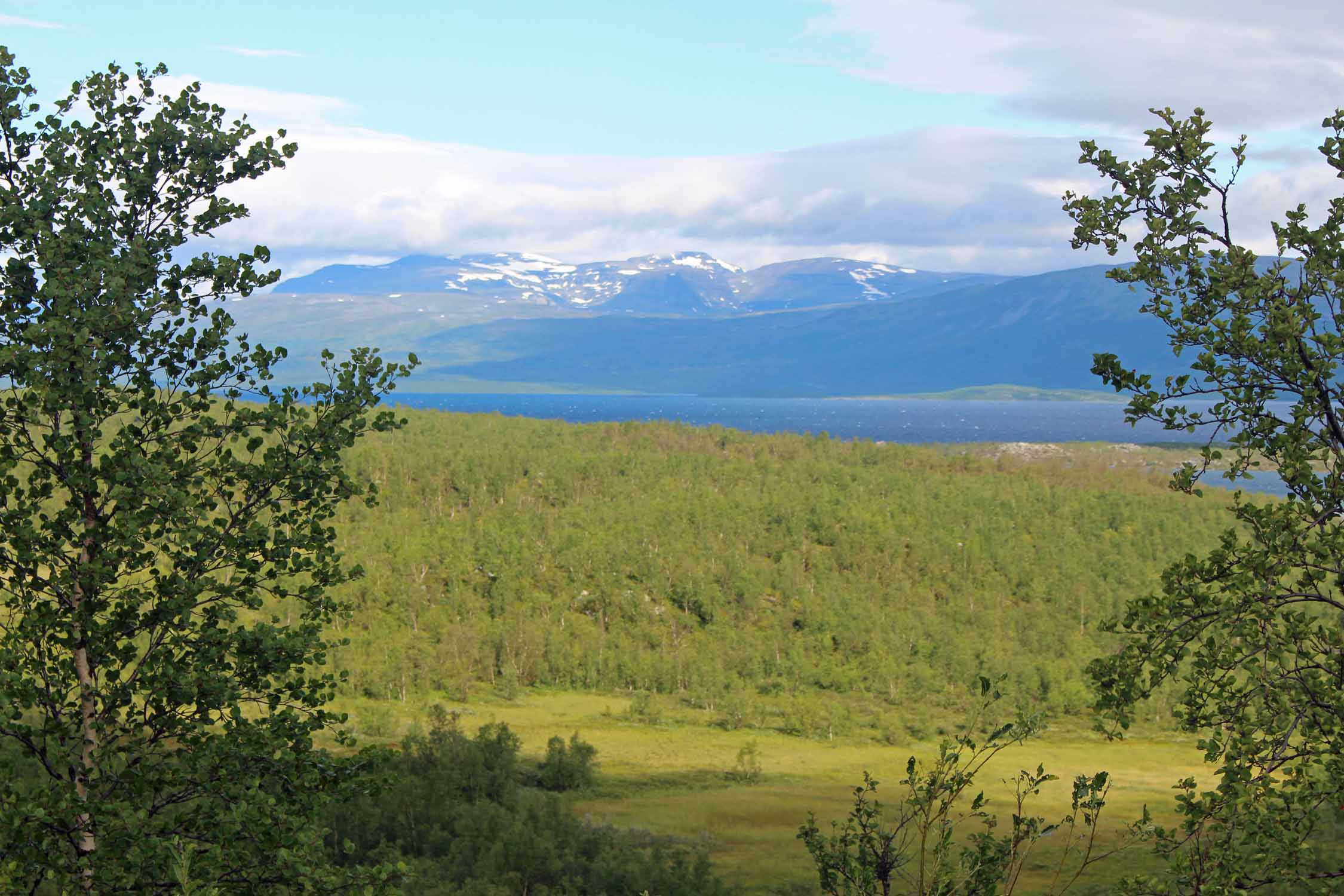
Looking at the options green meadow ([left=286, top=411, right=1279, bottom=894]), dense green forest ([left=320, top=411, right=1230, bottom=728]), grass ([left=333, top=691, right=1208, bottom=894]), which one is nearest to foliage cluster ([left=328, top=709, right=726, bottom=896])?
grass ([left=333, top=691, right=1208, bottom=894])

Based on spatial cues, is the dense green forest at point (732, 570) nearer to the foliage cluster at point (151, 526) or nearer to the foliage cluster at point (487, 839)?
the foliage cluster at point (487, 839)

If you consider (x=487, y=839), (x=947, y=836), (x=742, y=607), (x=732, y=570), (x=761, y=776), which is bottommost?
(x=761, y=776)

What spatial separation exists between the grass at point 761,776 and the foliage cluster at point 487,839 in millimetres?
6904

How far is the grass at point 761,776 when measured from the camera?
69250 millimetres

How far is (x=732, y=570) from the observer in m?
140

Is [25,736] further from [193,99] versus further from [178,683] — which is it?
[193,99]

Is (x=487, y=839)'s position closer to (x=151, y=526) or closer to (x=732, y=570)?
(x=151, y=526)

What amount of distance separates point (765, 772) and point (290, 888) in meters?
86.4

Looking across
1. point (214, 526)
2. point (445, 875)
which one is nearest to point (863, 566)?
point (445, 875)

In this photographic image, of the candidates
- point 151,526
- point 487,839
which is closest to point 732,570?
point 487,839

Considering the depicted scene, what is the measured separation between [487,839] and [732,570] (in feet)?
276

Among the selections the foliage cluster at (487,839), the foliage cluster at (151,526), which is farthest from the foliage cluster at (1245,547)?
the foliage cluster at (487,839)

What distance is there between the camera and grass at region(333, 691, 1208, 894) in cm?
6925

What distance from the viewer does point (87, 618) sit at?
1195 centimetres
